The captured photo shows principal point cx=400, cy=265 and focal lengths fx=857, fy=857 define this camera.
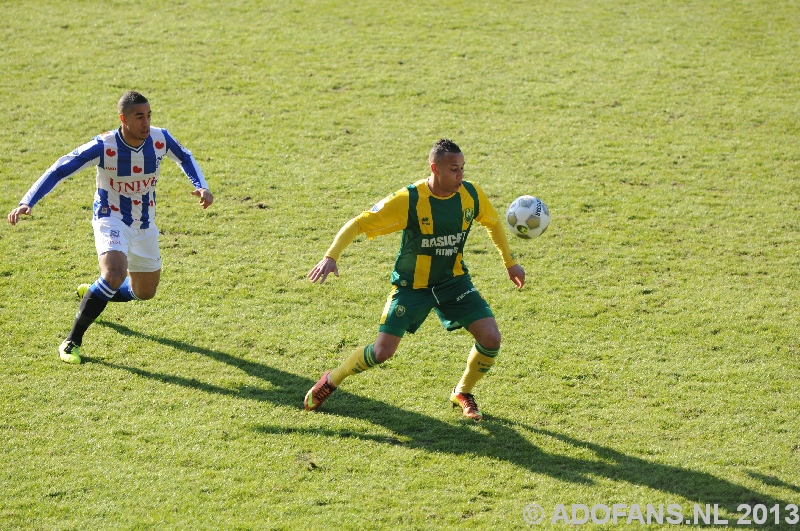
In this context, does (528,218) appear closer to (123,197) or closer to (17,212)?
(123,197)

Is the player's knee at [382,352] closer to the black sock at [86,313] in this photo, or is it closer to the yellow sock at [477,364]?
the yellow sock at [477,364]

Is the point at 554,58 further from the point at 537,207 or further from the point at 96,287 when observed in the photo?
the point at 96,287

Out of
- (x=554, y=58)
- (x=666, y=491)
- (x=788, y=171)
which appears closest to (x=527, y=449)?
(x=666, y=491)

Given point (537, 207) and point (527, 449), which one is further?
point (537, 207)

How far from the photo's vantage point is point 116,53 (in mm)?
15328

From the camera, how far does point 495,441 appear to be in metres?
7.09

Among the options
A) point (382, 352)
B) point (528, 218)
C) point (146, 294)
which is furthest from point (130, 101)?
point (528, 218)

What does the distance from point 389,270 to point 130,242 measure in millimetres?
3047

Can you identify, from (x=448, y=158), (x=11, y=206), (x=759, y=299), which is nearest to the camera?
(x=448, y=158)

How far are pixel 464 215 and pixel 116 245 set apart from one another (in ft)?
10.9

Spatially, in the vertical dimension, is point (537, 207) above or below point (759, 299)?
above

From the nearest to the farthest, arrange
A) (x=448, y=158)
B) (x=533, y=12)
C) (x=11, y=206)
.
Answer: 1. (x=448, y=158)
2. (x=11, y=206)
3. (x=533, y=12)

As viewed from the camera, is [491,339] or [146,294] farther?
[146,294]

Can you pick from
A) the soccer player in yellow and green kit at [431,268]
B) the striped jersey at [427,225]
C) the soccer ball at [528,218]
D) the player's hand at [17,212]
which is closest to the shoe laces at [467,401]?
the soccer player in yellow and green kit at [431,268]
